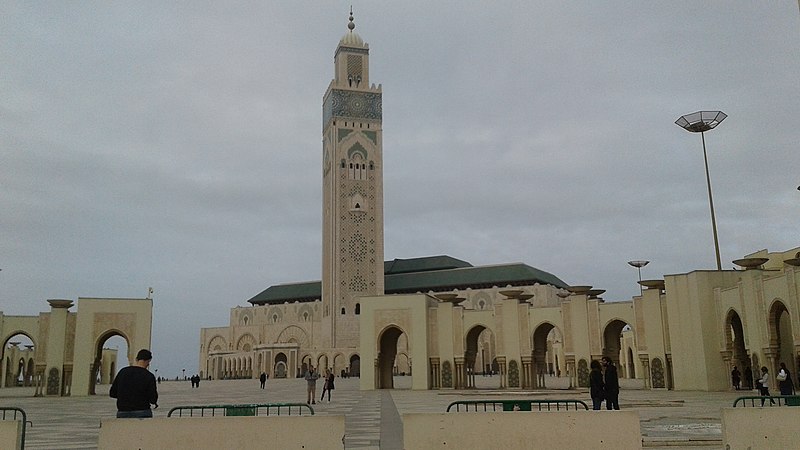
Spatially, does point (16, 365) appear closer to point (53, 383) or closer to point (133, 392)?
point (53, 383)

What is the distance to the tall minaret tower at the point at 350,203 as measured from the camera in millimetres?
60219

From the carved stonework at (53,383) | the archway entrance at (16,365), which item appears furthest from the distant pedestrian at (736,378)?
the archway entrance at (16,365)

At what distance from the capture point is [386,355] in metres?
30.7

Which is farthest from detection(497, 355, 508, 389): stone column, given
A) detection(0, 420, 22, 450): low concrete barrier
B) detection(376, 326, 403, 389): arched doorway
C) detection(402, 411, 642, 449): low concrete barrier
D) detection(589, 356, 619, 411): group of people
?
detection(0, 420, 22, 450): low concrete barrier

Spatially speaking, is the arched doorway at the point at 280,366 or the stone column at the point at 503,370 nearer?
the stone column at the point at 503,370

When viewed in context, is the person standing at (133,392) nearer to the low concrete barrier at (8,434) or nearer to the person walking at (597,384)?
the low concrete barrier at (8,434)

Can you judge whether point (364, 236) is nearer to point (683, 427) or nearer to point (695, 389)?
point (695, 389)

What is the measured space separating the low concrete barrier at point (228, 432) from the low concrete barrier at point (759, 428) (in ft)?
11.7

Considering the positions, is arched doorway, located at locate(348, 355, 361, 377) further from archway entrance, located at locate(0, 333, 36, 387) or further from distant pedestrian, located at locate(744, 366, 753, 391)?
distant pedestrian, located at locate(744, 366, 753, 391)

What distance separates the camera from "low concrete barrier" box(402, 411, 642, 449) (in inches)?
248

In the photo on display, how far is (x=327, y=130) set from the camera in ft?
210

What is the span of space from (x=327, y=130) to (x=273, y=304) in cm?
2250

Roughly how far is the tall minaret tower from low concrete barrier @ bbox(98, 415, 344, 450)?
2109 inches

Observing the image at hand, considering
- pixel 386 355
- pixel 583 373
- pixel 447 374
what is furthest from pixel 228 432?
pixel 386 355
